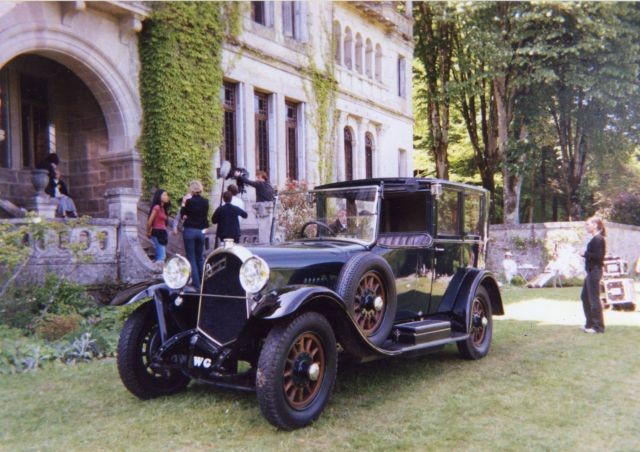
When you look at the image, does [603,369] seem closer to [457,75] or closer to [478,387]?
[478,387]

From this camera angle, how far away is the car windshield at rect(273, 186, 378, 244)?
6199 mm

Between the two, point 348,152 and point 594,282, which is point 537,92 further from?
point 594,282

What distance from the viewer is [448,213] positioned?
269 inches

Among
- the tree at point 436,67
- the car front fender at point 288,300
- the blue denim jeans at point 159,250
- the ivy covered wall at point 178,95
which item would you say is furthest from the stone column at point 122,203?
the tree at point 436,67

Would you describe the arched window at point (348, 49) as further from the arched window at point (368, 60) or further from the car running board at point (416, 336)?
the car running board at point (416, 336)

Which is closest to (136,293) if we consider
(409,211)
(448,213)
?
(409,211)

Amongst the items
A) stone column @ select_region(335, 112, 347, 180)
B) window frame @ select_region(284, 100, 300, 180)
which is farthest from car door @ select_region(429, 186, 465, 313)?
stone column @ select_region(335, 112, 347, 180)

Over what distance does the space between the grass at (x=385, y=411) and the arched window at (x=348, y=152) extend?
14.5 meters

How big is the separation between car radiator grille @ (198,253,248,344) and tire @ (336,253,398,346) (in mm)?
852

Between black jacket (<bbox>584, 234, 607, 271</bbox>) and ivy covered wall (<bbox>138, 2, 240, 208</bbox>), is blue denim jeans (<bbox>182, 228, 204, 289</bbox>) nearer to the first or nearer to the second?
ivy covered wall (<bbox>138, 2, 240, 208</bbox>)

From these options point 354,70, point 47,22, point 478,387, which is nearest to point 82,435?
point 478,387

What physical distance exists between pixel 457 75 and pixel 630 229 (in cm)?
1011

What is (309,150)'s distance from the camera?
18.6 m

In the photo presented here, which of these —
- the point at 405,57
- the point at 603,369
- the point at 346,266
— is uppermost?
the point at 405,57
